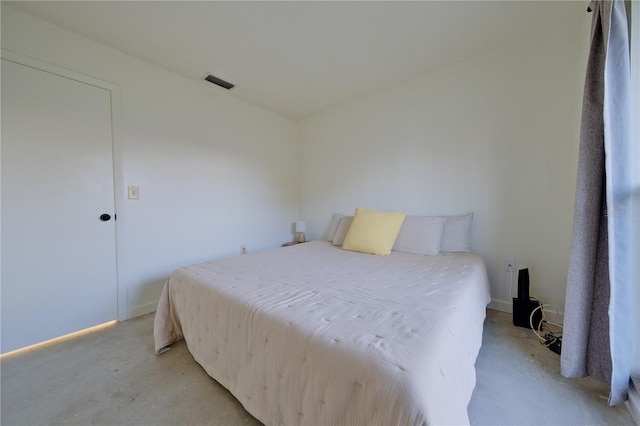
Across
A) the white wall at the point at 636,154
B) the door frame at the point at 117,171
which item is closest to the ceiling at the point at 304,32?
the door frame at the point at 117,171

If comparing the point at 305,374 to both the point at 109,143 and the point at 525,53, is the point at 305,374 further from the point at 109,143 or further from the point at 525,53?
the point at 525,53

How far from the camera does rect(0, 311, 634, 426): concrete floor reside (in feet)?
3.59

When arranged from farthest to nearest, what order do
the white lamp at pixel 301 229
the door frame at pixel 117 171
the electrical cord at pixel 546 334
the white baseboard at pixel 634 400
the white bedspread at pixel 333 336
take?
the white lamp at pixel 301 229, the door frame at pixel 117 171, the electrical cord at pixel 546 334, the white baseboard at pixel 634 400, the white bedspread at pixel 333 336

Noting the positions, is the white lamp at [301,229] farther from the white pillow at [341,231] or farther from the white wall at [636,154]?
the white wall at [636,154]

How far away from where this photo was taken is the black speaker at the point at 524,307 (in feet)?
5.84

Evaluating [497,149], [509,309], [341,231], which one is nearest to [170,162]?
[341,231]

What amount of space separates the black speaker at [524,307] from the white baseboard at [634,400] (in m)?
0.65

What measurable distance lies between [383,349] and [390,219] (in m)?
1.71

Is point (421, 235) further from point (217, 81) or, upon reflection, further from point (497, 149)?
point (217, 81)

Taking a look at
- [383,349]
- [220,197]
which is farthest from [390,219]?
[220,197]

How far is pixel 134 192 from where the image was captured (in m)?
2.16

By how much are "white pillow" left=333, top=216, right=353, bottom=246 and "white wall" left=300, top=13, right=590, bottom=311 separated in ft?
1.26

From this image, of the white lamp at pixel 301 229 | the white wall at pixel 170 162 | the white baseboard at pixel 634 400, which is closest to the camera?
the white baseboard at pixel 634 400

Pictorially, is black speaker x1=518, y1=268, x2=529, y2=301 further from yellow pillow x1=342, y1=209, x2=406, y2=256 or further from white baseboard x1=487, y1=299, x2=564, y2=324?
yellow pillow x1=342, y1=209, x2=406, y2=256
